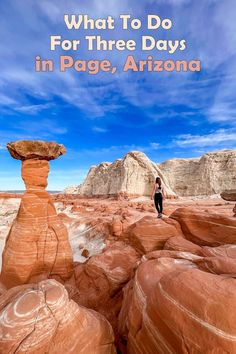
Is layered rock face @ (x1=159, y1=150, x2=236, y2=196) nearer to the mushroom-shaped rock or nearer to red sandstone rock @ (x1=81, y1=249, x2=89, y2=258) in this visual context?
red sandstone rock @ (x1=81, y1=249, x2=89, y2=258)

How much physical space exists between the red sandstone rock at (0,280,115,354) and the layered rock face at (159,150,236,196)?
163 feet

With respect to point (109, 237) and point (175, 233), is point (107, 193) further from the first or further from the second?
point (175, 233)

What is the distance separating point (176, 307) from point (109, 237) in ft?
40.0

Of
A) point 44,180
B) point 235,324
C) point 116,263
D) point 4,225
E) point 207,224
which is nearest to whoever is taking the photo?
point 235,324

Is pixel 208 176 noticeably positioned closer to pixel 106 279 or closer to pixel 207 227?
pixel 207 227

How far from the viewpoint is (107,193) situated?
4738 cm

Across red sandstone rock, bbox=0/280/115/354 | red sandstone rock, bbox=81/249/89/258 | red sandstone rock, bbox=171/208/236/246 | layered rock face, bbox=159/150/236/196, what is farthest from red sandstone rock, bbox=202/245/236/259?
layered rock face, bbox=159/150/236/196

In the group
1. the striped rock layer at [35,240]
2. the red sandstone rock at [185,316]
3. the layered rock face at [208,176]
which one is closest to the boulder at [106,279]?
the striped rock layer at [35,240]

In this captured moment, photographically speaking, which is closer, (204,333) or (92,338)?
(204,333)

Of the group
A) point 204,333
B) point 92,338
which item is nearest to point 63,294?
point 92,338

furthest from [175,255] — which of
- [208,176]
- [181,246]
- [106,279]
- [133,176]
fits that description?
[208,176]

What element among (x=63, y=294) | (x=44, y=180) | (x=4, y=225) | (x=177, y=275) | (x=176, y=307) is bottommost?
(x=4, y=225)

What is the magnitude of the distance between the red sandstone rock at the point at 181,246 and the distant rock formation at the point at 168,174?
32.8 metres

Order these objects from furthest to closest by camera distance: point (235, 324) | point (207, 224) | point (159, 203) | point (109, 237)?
1. point (109, 237)
2. point (159, 203)
3. point (207, 224)
4. point (235, 324)
